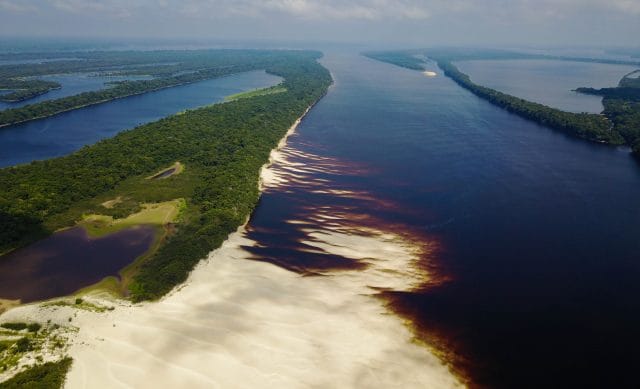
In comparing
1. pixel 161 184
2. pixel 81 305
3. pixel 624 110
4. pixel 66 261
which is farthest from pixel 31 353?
pixel 624 110

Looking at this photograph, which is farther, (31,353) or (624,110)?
(624,110)

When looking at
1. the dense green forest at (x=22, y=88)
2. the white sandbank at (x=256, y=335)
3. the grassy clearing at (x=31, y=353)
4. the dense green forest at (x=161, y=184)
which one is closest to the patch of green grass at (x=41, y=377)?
the grassy clearing at (x=31, y=353)

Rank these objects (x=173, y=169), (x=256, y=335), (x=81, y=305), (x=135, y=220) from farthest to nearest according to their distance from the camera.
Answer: (x=173, y=169), (x=135, y=220), (x=81, y=305), (x=256, y=335)

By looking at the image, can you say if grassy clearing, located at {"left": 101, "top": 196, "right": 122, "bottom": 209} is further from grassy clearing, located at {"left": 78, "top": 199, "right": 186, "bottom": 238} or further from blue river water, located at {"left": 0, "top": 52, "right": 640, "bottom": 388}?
blue river water, located at {"left": 0, "top": 52, "right": 640, "bottom": 388}

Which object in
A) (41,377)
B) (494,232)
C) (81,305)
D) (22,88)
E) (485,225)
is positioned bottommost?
(41,377)

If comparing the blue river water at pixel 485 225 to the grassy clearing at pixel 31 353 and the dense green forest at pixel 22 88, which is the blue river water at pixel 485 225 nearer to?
the grassy clearing at pixel 31 353

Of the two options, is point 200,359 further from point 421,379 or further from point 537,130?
point 537,130

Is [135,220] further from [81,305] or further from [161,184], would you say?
[81,305]

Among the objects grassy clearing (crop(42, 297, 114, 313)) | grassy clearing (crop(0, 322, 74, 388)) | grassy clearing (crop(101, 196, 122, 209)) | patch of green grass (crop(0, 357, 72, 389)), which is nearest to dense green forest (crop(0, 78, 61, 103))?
grassy clearing (crop(101, 196, 122, 209))
